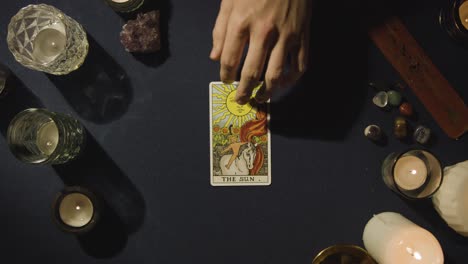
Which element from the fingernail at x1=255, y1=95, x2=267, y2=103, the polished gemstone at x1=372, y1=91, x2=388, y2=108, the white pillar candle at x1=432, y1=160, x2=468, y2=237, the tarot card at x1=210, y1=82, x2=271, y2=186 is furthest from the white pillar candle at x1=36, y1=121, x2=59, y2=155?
the white pillar candle at x1=432, y1=160, x2=468, y2=237

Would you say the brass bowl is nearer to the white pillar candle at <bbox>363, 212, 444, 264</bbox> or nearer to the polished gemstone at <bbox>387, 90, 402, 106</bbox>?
the white pillar candle at <bbox>363, 212, 444, 264</bbox>

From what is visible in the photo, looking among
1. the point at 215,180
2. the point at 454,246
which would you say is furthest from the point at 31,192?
the point at 454,246

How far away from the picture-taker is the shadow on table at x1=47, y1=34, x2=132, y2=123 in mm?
954

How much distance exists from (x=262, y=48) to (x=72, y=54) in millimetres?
464

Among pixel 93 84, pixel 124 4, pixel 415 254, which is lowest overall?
pixel 415 254

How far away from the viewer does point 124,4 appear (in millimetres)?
921

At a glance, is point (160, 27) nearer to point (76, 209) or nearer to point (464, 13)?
point (76, 209)

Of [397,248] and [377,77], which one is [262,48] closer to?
[377,77]

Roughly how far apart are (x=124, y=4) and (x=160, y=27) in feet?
0.33

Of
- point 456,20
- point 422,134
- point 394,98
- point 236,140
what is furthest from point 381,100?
point 236,140

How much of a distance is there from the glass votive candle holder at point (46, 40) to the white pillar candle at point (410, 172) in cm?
83

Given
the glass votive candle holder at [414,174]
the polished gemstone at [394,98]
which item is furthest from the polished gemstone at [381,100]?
the glass votive candle holder at [414,174]

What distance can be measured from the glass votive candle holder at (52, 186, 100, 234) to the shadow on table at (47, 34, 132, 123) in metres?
0.19

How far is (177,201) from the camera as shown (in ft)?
3.12
